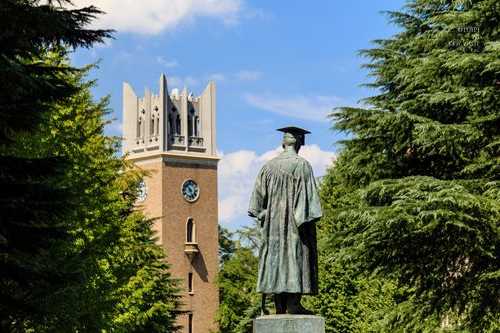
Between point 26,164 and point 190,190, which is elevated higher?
point 190,190

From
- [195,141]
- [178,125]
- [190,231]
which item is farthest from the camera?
[178,125]

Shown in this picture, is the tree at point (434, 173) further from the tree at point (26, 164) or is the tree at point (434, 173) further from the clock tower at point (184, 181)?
the clock tower at point (184, 181)

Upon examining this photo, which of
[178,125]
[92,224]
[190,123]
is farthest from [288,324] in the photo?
[190,123]

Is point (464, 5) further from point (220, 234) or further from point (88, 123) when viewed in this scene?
point (220, 234)

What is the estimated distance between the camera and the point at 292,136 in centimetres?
1093

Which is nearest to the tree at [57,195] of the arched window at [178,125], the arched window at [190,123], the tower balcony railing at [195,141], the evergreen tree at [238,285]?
the evergreen tree at [238,285]

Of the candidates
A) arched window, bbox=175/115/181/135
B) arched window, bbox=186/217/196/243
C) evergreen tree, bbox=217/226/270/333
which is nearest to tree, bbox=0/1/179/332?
evergreen tree, bbox=217/226/270/333

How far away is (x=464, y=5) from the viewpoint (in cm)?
2089

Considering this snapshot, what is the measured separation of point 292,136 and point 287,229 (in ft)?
3.33

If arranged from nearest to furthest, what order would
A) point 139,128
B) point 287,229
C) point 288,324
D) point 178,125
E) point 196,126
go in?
point 288,324 < point 287,229 < point 178,125 < point 139,128 < point 196,126

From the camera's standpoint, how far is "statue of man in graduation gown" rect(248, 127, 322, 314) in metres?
10.6

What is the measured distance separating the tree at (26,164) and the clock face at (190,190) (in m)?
52.9

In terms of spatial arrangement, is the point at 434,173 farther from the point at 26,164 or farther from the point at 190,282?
the point at 190,282

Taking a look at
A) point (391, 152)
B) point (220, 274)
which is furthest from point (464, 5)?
point (220, 274)
